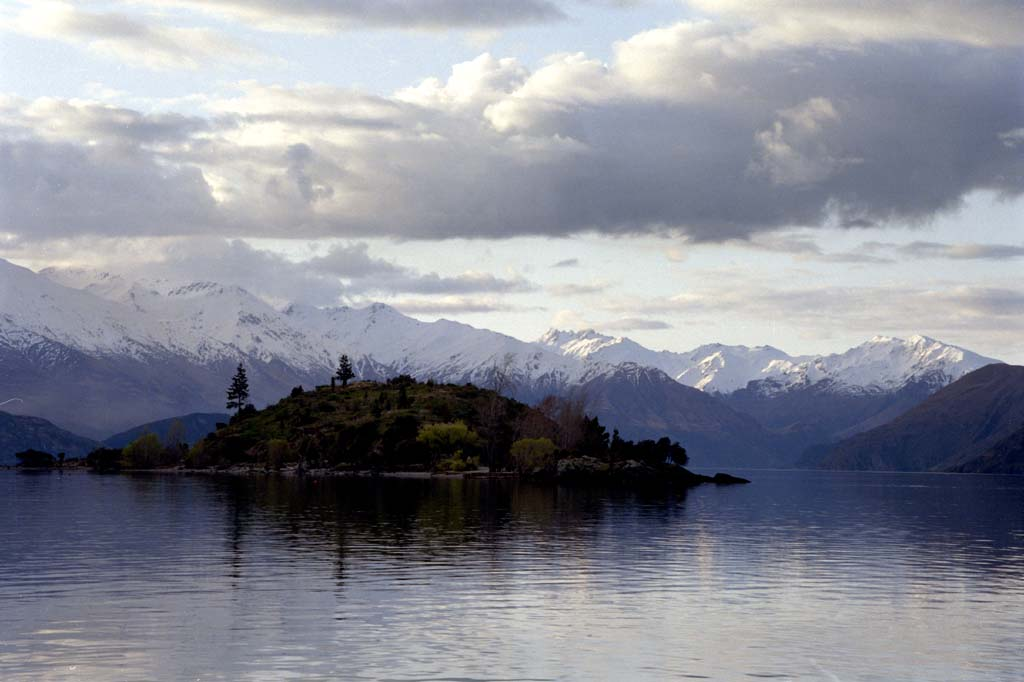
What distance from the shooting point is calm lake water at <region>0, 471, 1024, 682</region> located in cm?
5625

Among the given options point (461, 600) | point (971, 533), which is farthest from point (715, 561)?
point (971, 533)

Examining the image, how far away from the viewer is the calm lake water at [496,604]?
2215 inches

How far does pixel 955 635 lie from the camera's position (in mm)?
66750

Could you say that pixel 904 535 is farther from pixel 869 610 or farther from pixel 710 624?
pixel 710 624

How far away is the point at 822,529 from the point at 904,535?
11.6 meters

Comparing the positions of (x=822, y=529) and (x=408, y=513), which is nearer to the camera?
(x=822, y=529)

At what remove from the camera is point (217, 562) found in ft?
317

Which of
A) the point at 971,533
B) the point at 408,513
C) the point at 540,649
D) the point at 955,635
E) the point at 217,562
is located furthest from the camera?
the point at 408,513

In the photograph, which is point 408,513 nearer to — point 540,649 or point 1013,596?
point 1013,596

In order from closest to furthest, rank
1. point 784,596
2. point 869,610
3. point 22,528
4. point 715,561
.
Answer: point 869,610 → point 784,596 → point 715,561 → point 22,528

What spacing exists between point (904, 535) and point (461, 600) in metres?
84.6

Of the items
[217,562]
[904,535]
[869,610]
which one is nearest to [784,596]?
[869,610]

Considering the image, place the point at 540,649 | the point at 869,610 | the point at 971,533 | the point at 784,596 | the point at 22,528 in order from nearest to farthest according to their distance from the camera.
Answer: the point at 540,649, the point at 869,610, the point at 784,596, the point at 22,528, the point at 971,533

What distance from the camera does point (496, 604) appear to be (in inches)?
2958
